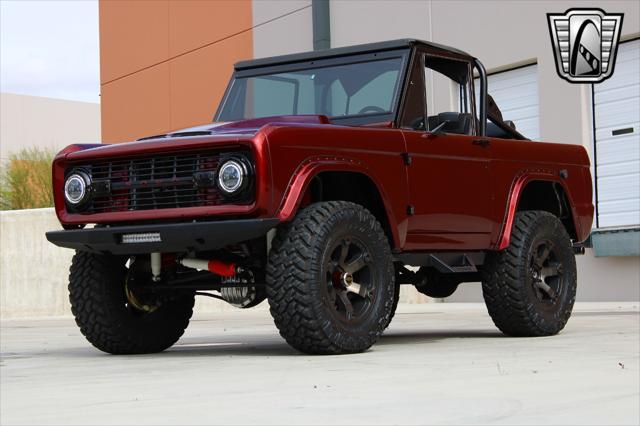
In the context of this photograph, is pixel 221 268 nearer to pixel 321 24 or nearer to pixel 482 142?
pixel 482 142

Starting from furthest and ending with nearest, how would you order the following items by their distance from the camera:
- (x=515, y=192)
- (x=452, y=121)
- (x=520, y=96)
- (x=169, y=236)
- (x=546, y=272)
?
1. (x=520, y=96)
2. (x=546, y=272)
3. (x=515, y=192)
4. (x=452, y=121)
5. (x=169, y=236)

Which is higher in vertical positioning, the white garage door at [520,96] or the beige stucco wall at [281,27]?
the beige stucco wall at [281,27]

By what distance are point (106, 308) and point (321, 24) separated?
43.3 ft

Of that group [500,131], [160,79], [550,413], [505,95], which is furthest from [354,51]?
[160,79]

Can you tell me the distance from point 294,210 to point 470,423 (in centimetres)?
299

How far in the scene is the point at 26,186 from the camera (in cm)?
2316

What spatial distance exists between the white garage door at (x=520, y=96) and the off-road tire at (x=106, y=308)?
10.2 m

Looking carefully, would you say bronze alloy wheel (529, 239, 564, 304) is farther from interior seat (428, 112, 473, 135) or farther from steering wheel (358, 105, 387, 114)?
steering wheel (358, 105, 387, 114)

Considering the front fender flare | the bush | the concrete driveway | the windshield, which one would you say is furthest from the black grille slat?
the bush

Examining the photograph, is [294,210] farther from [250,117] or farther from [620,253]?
[620,253]

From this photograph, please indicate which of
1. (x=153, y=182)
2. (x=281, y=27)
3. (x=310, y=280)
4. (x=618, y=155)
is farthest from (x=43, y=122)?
(x=310, y=280)

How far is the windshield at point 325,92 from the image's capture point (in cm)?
795

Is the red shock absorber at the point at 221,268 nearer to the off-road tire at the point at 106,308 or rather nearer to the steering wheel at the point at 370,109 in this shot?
the off-road tire at the point at 106,308

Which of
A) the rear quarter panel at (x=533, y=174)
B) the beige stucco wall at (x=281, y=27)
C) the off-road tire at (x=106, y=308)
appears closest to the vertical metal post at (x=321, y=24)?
the beige stucco wall at (x=281, y=27)
